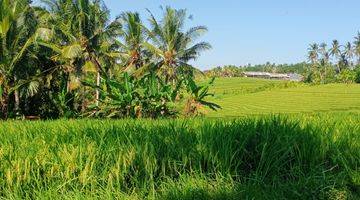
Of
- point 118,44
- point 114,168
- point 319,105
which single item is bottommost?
point 319,105

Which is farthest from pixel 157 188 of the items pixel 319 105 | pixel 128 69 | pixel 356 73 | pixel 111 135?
pixel 356 73

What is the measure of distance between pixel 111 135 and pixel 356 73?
74893 millimetres

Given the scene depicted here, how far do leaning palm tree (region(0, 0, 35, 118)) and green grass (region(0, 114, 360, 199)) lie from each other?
1769cm

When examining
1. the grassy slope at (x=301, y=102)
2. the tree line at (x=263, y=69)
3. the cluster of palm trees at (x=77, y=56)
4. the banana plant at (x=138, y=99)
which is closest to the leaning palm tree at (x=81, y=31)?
the cluster of palm trees at (x=77, y=56)

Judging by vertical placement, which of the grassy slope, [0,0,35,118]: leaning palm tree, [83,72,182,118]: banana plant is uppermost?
[0,0,35,118]: leaning palm tree

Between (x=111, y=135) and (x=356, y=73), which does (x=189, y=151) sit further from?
(x=356, y=73)

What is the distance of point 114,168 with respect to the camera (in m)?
3.80

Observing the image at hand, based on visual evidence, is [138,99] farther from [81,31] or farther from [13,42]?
[81,31]

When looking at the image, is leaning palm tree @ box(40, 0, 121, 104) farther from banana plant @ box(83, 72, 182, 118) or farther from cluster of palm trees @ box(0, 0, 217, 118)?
banana plant @ box(83, 72, 182, 118)

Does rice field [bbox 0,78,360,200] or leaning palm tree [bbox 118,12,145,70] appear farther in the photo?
leaning palm tree [bbox 118,12,145,70]

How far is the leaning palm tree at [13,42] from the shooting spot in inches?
824

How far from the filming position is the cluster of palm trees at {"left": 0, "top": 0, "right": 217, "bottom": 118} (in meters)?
21.0

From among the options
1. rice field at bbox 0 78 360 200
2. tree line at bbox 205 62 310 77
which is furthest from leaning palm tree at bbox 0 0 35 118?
tree line at bbox 205 62 310 77

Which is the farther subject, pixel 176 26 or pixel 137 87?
pixel 176 26
